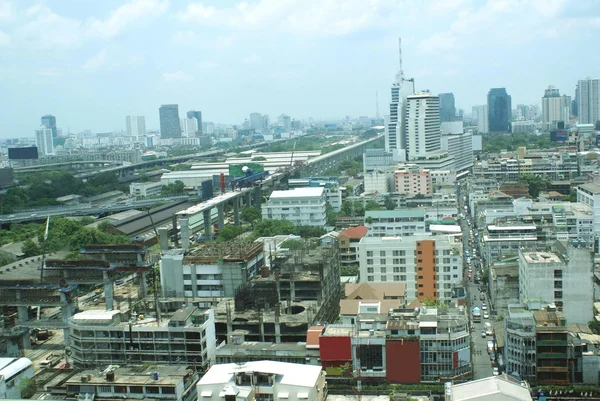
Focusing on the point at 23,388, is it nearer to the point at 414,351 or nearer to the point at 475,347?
the point at 414,351

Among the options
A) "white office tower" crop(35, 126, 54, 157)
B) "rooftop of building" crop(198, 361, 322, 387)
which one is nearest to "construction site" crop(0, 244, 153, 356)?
"rooftop of building" crop(198, 361, 322, 387)

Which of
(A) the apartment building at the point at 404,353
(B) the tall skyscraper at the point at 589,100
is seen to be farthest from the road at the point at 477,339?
(B) the tall skyscraper at the point at 589,100

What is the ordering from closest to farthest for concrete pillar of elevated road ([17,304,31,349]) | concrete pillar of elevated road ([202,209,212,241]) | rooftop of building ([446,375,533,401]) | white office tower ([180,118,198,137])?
rooftop of building ([446,375,533,401]) < concrete pillar of elevated road ([17,304,31,349]) < concrete pillar of elevated road ([202,209,212,241]) < white office tower ([180,118,198,137])

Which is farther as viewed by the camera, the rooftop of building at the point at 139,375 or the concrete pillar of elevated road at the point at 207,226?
the concrete pillar of elevated road at the point at 207,226

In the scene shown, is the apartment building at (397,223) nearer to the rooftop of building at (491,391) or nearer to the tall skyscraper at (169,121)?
the rooftop of building at (491,391)

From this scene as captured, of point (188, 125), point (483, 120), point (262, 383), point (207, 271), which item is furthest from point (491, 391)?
point (188, 125)

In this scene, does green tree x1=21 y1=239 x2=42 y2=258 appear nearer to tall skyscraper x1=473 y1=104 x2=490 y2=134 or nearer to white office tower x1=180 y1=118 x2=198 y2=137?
tall skyscraper x1=473 y1=104 x2=490 y2=134
